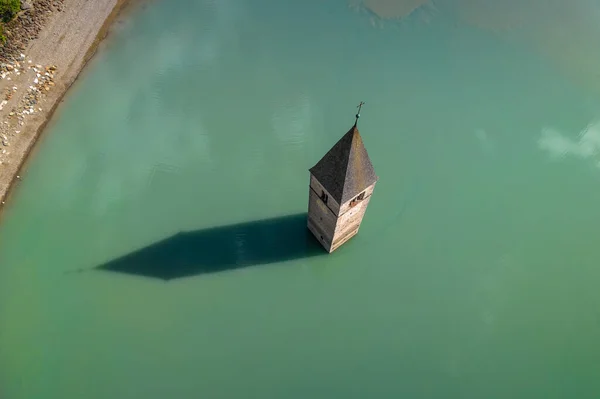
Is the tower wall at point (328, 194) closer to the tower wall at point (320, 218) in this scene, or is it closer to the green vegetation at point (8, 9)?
the tower wall at point (320, 218)

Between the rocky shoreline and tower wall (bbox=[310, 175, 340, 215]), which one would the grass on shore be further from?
tower wall (bbox=[310, 175, 340, 215])

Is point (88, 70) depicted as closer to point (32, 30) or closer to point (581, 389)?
point (32, 30)

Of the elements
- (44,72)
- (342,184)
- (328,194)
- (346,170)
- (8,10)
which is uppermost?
(8,10)

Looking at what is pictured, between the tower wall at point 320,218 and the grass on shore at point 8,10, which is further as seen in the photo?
the grass on shore at point 8,10

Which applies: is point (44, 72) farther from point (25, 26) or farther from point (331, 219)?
point (331, 219)

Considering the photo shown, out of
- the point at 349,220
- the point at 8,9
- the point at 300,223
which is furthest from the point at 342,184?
the point at 8,9

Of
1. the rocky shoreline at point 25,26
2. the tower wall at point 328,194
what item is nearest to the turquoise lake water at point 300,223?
the rocky shoreline at point 25,26

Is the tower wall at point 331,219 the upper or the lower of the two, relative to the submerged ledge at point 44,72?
lower
